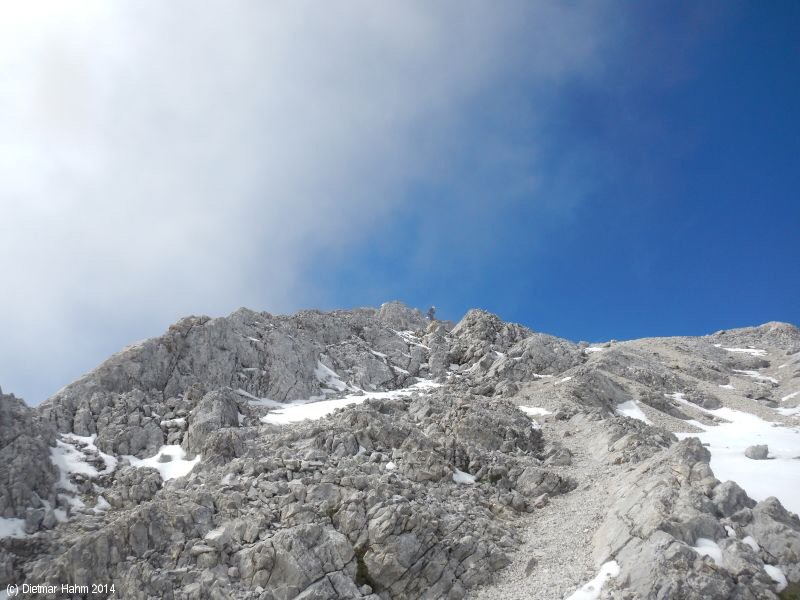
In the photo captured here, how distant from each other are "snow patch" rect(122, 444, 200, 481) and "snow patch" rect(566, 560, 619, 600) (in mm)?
28569

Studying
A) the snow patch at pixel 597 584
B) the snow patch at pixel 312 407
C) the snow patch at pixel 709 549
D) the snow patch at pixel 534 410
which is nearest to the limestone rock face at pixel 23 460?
the snow patch at pixel 312 407

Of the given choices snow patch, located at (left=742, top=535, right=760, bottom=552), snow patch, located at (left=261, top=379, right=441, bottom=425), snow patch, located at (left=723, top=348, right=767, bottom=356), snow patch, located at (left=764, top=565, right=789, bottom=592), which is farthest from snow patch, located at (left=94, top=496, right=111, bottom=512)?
snow patch, located at (left=723, top=348, right=767, bottom=356)

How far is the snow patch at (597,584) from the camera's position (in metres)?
22.8

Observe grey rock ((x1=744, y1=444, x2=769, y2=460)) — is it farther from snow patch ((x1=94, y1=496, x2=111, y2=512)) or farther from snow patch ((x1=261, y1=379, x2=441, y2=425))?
snow patch ((x1=94, y1=496, x2=111, y2=512))

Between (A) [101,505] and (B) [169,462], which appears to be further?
(B) [169,462]

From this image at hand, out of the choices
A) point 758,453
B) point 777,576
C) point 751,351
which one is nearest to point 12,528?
point 777,576

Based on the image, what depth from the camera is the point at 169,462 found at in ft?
134

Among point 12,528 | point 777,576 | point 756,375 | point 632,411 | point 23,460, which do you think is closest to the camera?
point 777,576

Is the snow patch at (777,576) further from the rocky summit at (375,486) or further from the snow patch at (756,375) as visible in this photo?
the snow patch at (756,375)

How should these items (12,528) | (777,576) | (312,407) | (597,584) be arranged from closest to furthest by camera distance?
(777,576) → (597,584) → (12,528) → (312,407)

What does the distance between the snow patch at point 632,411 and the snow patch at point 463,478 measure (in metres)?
24.6

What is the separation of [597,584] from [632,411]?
37.8 metres

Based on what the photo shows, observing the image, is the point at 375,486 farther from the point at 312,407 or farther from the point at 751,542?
the point at 312,407

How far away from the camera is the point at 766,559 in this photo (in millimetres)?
22672
